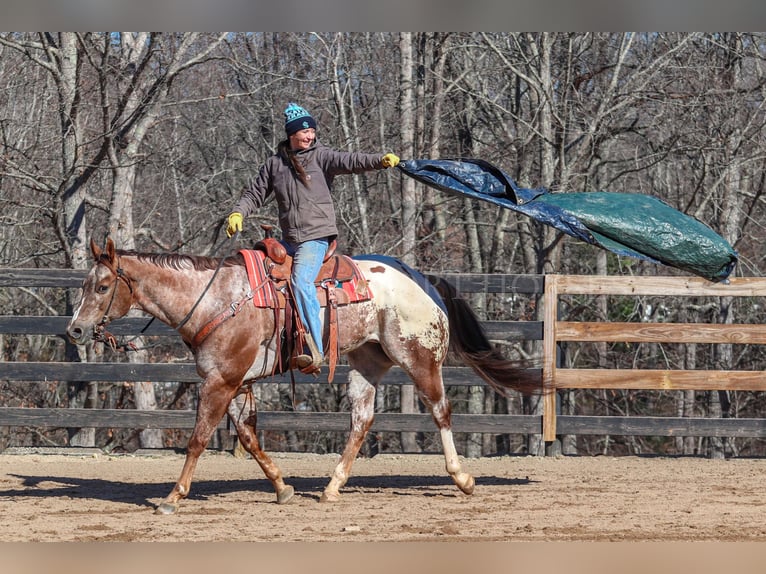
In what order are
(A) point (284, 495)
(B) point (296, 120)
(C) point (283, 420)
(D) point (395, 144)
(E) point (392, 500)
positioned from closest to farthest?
(B) point (296, 120) < (A) point (284, 495) < (E) point (392, 500) < (C) point (283, 420) < (D) point (395, 144)

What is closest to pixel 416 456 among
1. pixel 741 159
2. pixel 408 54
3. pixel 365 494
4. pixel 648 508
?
pixel 365 494

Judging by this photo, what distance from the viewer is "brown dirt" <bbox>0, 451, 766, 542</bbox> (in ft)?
18.2

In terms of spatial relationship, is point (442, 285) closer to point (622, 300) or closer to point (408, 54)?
point (408, 54)

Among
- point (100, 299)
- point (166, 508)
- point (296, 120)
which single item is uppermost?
point (296, 120)

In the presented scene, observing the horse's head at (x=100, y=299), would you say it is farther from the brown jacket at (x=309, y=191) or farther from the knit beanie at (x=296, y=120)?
the knit beanie at (x=296, y=120)

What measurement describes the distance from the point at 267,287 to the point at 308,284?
30 cm

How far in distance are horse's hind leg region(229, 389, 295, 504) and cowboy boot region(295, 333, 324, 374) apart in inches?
19.0

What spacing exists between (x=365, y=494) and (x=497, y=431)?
2557mm

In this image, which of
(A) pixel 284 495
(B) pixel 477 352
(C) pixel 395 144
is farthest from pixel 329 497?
(C) pixel 395 144

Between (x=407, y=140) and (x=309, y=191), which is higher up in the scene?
(x=407, y=140)

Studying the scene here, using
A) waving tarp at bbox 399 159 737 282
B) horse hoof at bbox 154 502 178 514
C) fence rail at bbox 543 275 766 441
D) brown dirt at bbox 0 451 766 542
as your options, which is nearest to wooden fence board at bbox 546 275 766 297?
fence rail at bbox 543 275 766 441

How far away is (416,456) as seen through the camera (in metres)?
9.88

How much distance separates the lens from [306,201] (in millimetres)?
6625

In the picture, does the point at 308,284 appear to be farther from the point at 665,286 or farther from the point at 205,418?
the point at 665,286
